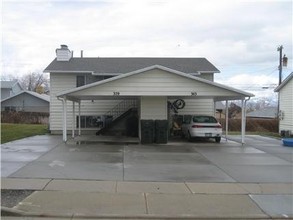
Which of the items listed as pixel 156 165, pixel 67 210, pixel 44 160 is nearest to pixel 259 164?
pixel 156 165

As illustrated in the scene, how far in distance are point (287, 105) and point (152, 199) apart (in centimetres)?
2631

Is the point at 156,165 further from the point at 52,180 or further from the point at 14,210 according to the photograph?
the point at 14,210

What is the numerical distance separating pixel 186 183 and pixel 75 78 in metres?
18.8

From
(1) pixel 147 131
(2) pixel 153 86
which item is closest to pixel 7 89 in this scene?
(1) pixel 147 131

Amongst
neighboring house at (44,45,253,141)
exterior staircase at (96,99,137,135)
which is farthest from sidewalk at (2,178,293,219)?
exterior staircase at (96,99,137,135)

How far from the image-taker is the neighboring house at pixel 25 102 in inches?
2322

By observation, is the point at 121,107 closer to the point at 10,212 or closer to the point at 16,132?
the point at 16,132

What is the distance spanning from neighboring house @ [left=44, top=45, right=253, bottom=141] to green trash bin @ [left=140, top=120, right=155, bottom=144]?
1159 mm

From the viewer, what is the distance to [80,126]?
27.7 m

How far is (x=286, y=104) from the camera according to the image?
3284 cm

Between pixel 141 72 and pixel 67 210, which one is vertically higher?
pixel 141 72

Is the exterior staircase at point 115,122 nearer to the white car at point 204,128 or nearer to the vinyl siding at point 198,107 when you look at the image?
the vinyl siding at point 198,107

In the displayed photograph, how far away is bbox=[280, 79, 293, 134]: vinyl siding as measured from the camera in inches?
1249

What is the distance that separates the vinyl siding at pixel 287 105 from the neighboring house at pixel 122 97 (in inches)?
278
